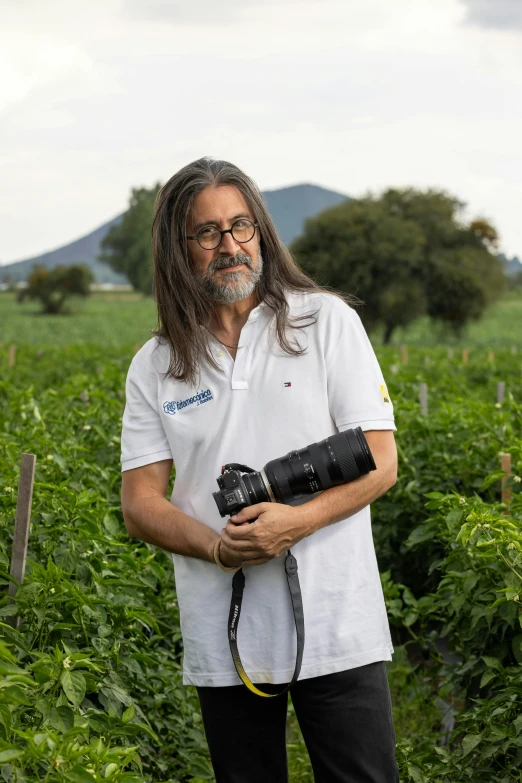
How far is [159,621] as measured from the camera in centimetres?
445

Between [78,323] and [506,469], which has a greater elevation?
[78,323]

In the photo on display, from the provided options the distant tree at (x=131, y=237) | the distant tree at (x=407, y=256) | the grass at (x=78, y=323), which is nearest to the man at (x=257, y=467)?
the grass at (x=78, y=323)

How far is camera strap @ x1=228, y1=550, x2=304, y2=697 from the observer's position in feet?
8.57

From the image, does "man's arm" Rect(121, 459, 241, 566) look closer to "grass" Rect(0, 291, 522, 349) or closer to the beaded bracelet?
the beaded bracelet

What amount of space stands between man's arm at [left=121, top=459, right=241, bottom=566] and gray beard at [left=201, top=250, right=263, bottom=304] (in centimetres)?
50

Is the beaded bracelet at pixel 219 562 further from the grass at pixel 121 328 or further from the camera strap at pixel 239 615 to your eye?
the grass at pixel 121 328

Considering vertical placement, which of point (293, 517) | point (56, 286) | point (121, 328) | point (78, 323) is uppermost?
point (56, 286)

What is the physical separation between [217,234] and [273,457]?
0.66 meters

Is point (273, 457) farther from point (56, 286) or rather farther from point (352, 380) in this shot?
point (56, 286)

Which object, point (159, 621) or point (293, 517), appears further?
point (159, 621)

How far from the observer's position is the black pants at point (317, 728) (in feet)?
8.75

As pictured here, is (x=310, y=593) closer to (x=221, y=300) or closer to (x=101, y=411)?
(x=221, y=300)

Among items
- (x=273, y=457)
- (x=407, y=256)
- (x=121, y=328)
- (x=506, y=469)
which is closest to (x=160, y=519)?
(x=273, y=457)

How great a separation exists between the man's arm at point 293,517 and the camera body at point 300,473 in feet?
0.14
